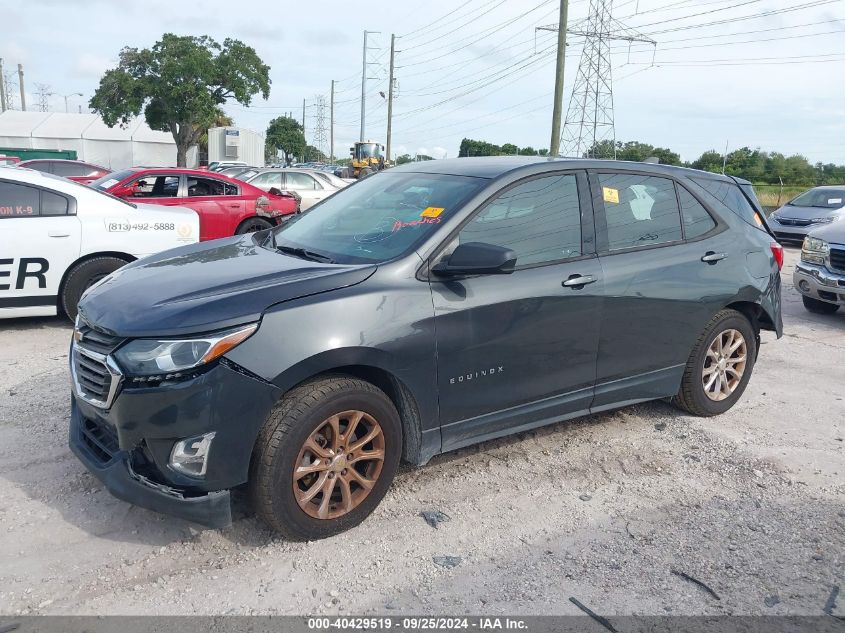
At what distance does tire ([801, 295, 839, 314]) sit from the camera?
8.91 metres

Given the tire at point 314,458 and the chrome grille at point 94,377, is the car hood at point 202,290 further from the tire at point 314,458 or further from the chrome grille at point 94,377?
the tire at point 314,458

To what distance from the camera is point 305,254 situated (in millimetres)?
3830

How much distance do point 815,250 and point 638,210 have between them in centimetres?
538

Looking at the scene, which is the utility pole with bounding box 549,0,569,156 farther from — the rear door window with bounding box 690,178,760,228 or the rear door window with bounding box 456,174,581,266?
the rear door window with bounding box 456,174,581,266

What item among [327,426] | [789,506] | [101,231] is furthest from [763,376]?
[101,231]

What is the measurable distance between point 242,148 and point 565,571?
136 feet

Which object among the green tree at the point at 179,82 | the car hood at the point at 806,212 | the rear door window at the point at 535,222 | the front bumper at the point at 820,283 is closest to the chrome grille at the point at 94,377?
the rear door window at the point at 535,222

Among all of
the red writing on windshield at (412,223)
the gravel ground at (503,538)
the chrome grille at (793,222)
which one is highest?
the red writing on windshield at (412,223)

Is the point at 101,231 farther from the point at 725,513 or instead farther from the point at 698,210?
the point at 725,513

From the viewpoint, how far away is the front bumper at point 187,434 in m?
2.91

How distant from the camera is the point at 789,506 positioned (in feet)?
12.5

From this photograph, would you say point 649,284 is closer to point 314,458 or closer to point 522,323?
point 522,323

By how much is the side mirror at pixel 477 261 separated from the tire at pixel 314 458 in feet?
2.26

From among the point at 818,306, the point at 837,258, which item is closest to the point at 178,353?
the point at 837,258
